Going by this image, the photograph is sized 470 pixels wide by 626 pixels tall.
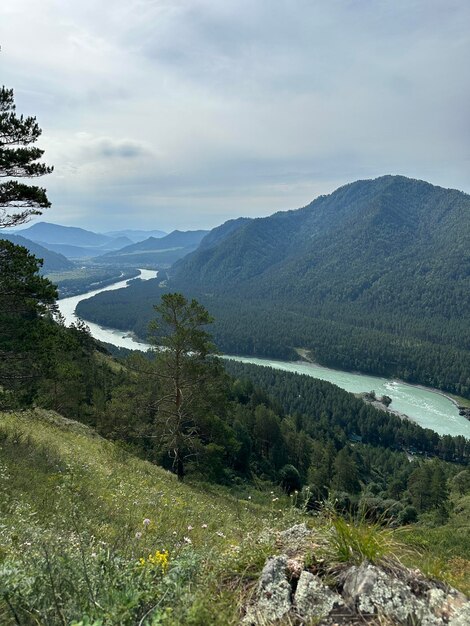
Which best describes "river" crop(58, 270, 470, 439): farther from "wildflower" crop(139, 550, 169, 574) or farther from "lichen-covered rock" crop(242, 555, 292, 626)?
"wildflower" crop(139, 550, 169, 574)

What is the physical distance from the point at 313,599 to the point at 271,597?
0.37 m

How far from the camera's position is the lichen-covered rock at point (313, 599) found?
324 cm

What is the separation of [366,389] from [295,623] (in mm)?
149578

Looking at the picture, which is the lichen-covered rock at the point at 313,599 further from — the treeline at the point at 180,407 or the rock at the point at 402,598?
the treeline at the point at 180,407

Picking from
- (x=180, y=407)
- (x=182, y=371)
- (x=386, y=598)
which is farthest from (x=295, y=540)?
(x=180, y=407)

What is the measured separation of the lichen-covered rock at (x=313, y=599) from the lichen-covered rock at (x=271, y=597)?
101 millimetres

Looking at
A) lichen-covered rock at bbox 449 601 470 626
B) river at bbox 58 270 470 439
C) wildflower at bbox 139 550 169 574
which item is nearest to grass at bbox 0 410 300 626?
wildflower at bbox 139 550 169 574

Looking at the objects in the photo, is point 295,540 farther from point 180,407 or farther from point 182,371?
point 180,407

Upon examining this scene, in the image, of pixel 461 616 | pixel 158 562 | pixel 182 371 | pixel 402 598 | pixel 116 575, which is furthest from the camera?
pixel 182 371

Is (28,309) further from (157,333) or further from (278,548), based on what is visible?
(278,548)

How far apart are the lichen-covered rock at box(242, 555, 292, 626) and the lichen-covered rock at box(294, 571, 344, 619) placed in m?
0.10

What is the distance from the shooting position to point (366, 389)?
466ft

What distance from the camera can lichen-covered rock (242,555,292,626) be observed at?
10.5 feet

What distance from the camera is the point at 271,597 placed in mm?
3393
